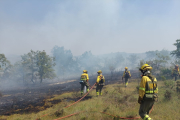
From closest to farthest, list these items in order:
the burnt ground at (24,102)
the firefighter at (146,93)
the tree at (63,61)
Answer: the firefighter at (146,93), the burnt ground at (24,102), the tree at (63,61)

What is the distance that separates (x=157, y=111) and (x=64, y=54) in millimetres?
52544

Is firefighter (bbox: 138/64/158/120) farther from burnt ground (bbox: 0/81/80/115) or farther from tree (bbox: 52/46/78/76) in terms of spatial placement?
tree (bbox: 52/46/78/76)

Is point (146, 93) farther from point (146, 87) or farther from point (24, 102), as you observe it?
point (24, 102)

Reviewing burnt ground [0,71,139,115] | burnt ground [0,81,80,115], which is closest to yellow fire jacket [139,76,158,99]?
burnt ground [0,71,139,115]

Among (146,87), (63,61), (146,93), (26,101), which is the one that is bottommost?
(26,101)

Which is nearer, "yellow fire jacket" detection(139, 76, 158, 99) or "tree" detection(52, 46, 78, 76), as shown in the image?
"yellow fire jacket" detection(139, 76, 158, 99)

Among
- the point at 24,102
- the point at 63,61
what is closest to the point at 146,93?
the point at 24,102

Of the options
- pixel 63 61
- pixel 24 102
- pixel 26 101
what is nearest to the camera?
pixel 24 102

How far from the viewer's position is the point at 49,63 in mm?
25672

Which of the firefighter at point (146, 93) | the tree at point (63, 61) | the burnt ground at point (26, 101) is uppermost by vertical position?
the tree at point (63, 61)

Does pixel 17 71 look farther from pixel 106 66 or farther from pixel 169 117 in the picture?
pixel 106 66

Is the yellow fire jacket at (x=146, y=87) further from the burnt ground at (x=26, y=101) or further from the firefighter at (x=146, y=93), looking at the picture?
the burnt ground at (x=26, y=101)

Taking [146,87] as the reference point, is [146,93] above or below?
below

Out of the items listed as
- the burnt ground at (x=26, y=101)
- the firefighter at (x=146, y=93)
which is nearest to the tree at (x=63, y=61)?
the burnt ground at (x=26, y=101)
